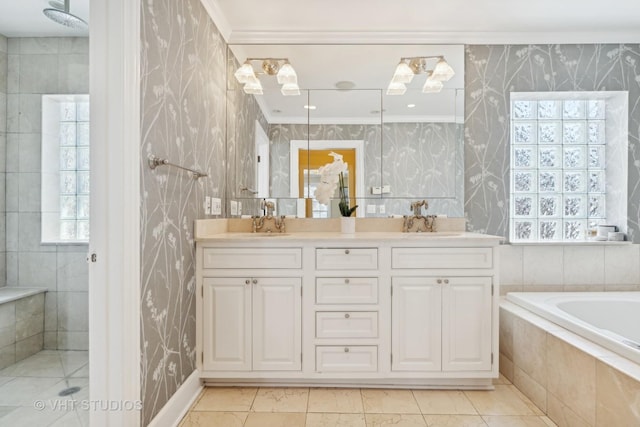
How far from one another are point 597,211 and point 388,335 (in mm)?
2003

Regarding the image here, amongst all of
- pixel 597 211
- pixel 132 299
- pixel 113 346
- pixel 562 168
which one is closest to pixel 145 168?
pixel 132 299

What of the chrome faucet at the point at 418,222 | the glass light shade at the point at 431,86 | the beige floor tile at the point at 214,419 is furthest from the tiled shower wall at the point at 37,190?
the glass light shade at the point at 431,86

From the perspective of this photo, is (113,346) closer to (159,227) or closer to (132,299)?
(132,299)

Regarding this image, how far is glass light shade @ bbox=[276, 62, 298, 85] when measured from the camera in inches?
101

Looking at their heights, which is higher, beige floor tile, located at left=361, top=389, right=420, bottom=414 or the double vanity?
the double vanity

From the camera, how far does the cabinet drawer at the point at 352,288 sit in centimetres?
200

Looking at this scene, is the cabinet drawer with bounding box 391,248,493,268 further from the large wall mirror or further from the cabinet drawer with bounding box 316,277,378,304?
the large wall mirror

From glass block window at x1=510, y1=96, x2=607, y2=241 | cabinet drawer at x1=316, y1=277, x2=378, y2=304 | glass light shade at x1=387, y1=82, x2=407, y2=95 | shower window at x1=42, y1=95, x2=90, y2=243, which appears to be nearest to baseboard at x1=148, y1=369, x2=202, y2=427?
cabinet drawer at x1=316, y1=277, x2=378, y2=304

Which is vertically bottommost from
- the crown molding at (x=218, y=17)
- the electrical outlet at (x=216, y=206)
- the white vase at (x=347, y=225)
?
the white vase at (x=347, y=225)

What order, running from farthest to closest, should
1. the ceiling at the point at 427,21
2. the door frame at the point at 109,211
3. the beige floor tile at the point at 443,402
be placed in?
the ceiling at the point at 427,21 → the beige floor tile at the point at 443,402 → the door frame at the point at 109,211

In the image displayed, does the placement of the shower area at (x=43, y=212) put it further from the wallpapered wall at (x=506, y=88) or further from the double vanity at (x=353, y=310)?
the wallpapered wall at (x=506, y=88)

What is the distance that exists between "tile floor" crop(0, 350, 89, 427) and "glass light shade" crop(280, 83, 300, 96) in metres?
2.08

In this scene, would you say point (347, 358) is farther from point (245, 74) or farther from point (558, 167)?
point (558, 167)

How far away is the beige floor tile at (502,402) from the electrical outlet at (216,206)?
186 cm
